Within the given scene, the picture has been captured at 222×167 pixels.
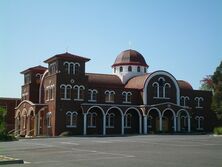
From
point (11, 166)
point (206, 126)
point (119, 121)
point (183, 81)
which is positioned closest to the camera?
point (11, 166)

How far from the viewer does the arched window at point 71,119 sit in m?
50.9

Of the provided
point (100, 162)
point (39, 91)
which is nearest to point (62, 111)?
point (39, 91)

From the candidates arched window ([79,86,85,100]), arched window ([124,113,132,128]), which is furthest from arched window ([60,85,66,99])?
arched window ([124,113,132,128])

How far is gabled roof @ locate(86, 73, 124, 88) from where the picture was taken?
5850 cm

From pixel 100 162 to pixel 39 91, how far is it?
138 ft

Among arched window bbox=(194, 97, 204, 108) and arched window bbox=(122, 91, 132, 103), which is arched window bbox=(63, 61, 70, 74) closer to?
arched window bbox=(122, 91, 132, 103)

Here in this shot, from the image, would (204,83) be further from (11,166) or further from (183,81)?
(11,166)

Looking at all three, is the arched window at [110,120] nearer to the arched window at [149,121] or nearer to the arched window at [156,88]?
the arched window at [149,121]

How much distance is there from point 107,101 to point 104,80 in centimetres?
543

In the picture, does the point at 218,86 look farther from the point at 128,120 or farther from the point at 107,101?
the point at 107,101

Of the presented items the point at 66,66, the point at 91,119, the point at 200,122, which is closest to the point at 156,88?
the point at 200,122

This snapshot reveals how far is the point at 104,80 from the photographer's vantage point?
197ft

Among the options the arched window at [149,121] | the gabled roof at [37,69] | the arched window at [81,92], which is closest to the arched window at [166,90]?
the arched window at [149,121]

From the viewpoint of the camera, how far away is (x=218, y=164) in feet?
53.6
